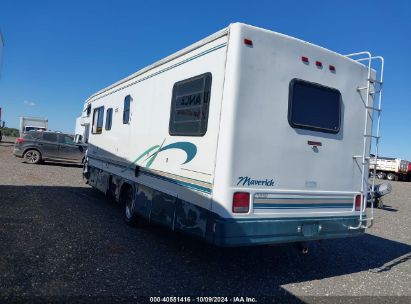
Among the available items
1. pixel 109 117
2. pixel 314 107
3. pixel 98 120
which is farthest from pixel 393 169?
pixel 314 107

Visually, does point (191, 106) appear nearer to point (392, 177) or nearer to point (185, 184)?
point (185, 184)

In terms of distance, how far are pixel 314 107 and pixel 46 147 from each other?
15611 millimetres

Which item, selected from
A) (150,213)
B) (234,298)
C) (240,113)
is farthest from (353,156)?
(150,213)

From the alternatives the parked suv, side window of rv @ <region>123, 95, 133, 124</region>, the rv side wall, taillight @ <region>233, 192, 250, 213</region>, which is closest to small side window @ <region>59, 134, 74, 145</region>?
the parked suv

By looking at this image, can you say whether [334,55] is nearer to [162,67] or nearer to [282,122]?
[282,122]

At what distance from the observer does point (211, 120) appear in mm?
4742

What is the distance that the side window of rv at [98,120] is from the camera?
392 inches

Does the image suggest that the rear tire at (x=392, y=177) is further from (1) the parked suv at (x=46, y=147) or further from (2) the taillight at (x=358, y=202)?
(2) the taillight at (x=358, y=202)

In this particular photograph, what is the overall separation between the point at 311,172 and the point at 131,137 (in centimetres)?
367

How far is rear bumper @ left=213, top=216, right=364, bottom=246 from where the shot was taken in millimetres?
4449

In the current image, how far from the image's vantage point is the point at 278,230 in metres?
4.88

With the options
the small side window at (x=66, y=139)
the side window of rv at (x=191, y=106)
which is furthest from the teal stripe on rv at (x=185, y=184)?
the small side window at (x=66, y=139)

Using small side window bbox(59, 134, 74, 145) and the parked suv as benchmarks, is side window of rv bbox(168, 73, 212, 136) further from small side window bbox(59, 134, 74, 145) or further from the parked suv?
small side window bbox(59, 134, 74, 145)

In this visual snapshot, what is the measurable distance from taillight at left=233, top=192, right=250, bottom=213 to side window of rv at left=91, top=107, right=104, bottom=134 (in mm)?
6227
